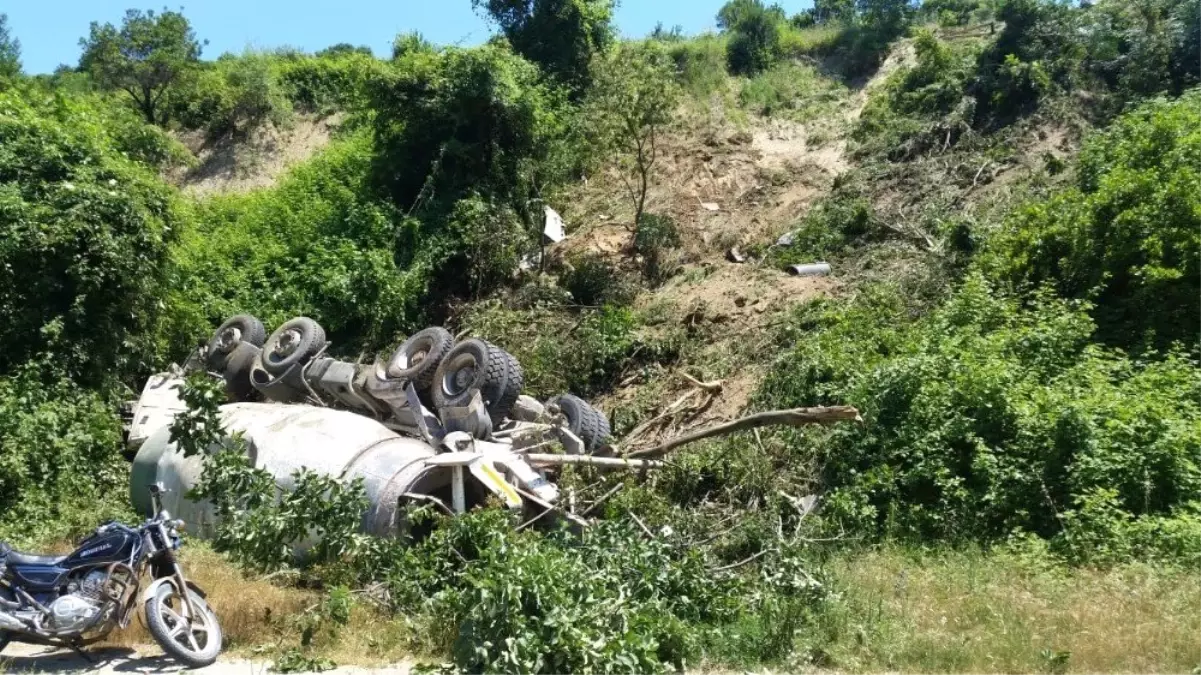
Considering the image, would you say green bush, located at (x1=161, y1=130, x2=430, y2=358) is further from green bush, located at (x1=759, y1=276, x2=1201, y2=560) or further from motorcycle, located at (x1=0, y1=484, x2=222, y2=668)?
motorcycle, located at (x1=0, y1=484, x2=222, y2=668)

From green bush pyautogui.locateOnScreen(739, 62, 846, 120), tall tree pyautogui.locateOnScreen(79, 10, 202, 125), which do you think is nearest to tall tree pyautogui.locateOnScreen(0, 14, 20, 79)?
tall tree pyautogui.locateOnScreen(79, 10, 202, 125)

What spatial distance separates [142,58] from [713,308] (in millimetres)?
19182

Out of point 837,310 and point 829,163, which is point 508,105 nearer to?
point 829,163

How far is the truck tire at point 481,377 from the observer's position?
11734 mm

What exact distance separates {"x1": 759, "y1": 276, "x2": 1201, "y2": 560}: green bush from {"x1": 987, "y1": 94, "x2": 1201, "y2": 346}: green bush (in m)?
0.66

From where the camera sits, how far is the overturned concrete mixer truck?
985 cm

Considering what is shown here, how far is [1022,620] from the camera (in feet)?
23.4

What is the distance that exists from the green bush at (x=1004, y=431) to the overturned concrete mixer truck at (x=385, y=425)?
8.25ft

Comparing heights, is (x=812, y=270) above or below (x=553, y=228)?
below

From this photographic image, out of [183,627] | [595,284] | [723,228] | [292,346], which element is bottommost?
[183,627]

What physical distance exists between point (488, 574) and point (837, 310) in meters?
9.31

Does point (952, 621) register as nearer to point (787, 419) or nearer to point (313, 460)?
point (787, 419)

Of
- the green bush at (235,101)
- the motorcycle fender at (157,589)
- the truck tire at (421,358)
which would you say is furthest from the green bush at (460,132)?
the motorcycle fender at (157,589)

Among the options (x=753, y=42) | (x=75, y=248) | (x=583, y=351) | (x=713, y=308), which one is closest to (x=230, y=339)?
(x=75, y=248)
